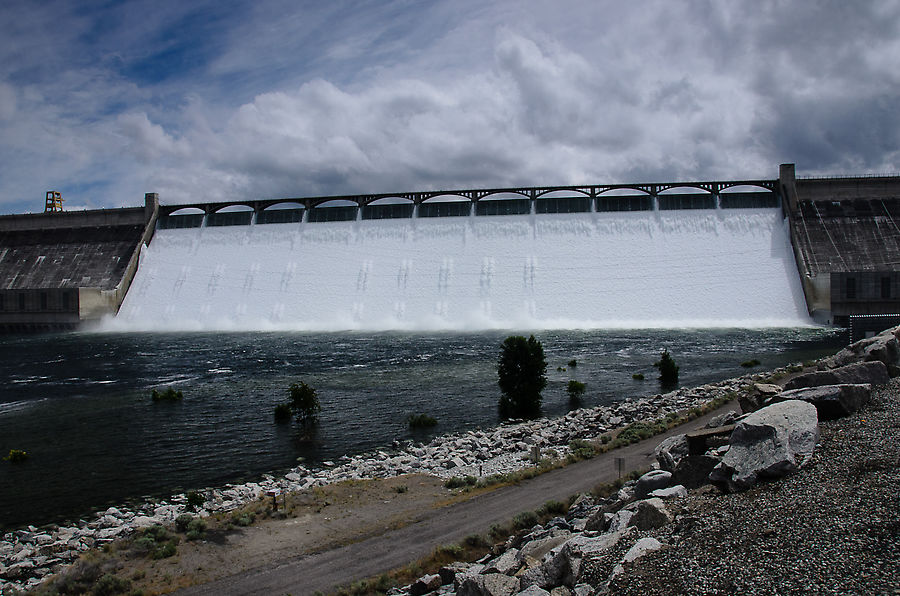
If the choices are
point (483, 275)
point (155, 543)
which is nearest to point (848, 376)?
point (155, 543)

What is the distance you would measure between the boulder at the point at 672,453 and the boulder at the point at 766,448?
1546 mm

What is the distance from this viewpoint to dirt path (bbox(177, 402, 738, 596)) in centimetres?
986

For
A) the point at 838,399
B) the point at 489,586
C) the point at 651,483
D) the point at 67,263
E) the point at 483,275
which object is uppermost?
the point at 67,263

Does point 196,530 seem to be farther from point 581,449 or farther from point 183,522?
point 581,449

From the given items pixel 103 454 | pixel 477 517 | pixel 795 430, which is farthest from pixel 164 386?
pixel 795 430

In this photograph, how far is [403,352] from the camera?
39.4 m

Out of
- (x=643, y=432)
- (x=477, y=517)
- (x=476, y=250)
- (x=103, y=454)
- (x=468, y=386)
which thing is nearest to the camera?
(x=477, y=517)

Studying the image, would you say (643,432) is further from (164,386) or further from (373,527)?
(164,386)

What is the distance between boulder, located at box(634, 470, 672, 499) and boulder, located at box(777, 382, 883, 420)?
294cm

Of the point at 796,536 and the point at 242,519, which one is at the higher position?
the point at 796,536

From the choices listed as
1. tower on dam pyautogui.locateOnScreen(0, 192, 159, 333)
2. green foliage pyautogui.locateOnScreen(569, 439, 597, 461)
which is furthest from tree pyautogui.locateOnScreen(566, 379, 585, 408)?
tower on dam pyautogui.locateOnScreen(0, 192, 159, 333)

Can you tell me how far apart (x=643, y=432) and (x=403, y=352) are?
23891 mm

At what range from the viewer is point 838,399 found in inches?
392

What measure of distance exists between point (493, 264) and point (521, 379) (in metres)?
33.2
